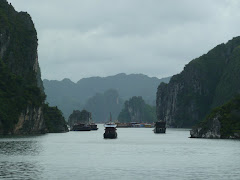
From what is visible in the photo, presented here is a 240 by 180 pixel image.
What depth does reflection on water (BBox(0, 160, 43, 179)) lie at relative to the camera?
196 ft

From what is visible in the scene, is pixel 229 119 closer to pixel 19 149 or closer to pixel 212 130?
pixel 212 130

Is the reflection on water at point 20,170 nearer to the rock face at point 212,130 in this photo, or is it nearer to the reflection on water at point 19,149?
the reflection on water at point 19,149

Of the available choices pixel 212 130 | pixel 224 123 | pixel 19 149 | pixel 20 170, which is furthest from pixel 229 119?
pixel 20 170

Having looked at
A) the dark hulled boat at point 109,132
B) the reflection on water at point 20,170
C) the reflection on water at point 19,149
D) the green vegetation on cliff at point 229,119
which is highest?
the green vegetation on cliff at point 229,119

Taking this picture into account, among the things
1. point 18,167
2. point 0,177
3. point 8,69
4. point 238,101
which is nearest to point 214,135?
point 238,101

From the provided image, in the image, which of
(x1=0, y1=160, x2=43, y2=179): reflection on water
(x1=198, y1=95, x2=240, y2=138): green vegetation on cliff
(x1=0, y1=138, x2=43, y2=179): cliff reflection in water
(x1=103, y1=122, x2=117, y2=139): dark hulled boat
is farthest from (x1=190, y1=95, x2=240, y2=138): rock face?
(x1=0, y1=160, x2=43, y2=179): reflection on water

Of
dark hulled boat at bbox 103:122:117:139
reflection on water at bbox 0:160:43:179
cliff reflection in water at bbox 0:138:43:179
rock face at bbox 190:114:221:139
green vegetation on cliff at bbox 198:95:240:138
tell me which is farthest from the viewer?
dark hulled boat at bbox 103:122:117:139

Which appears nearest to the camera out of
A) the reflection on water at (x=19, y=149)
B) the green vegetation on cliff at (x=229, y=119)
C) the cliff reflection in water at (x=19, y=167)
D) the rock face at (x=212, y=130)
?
the cliff reflection in water at (x=19, y=167)

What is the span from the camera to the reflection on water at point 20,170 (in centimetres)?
5975

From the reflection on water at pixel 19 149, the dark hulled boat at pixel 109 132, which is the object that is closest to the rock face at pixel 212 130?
the dark hulled boat at pixel 109 132

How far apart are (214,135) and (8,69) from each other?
9217cm

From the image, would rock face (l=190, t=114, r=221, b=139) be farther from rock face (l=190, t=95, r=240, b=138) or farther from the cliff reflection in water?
the cliff reflection in water

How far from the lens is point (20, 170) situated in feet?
218

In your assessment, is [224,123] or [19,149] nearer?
[19,149]
